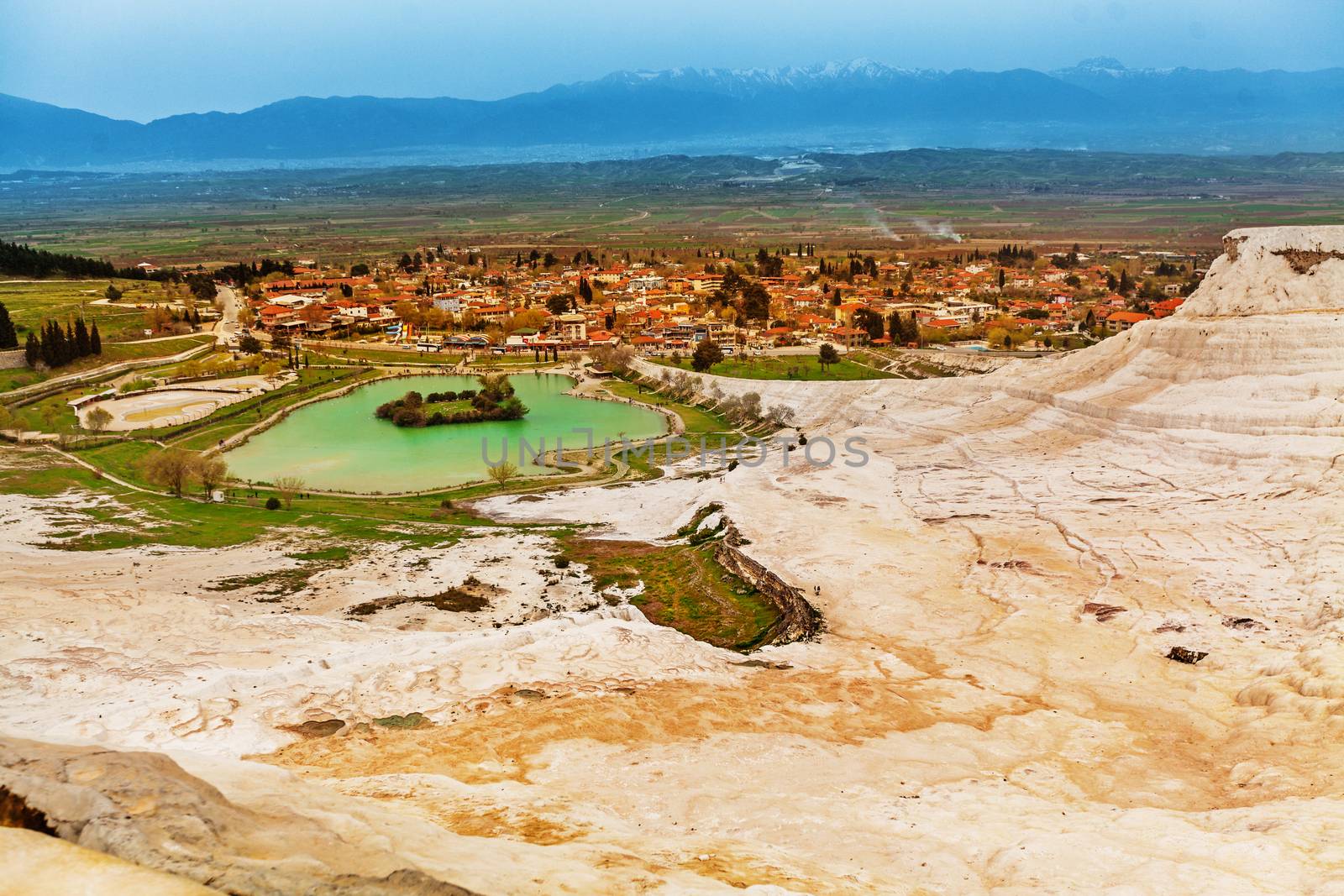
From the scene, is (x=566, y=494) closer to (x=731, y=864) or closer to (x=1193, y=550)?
(x=1193, y=550)

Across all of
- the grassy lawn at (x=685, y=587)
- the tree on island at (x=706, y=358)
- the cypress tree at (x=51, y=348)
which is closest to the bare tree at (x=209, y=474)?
the grassy lawn at (x=685, y=587)

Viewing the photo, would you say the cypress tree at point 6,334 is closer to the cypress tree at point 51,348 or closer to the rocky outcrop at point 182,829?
the cypress tree at point 51,348

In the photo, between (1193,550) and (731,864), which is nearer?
(731,864)

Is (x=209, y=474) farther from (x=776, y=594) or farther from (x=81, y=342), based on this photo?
(x=81, y=342)

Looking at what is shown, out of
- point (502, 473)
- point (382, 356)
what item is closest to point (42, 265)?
point (382, 356)

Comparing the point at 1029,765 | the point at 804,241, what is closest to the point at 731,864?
the point at 1029,765

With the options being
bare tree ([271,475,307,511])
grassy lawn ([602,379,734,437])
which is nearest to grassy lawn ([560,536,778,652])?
bare tree ([271,475,307,511])
